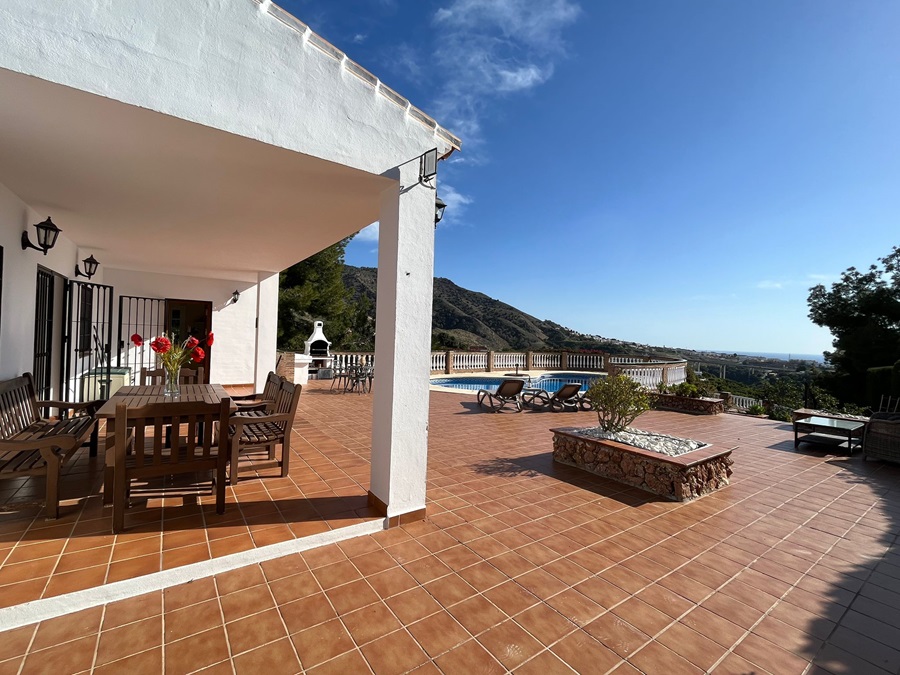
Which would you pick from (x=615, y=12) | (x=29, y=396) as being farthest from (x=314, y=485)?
(x=615, y=12)

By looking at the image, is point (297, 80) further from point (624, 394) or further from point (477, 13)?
point (477, 13)

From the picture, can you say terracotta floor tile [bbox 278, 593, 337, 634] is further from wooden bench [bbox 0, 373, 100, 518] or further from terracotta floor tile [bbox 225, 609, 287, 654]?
wooden bench [bbox 0, 373, 100, 518]

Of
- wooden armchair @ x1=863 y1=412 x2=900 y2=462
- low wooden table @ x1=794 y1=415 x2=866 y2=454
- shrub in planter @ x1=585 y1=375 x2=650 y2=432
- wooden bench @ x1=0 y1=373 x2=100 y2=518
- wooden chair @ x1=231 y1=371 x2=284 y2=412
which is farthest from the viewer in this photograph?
low wooden table @ x1=794 y1=415 x2=866 y2=454

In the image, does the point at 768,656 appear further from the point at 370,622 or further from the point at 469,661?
the point at 370,622

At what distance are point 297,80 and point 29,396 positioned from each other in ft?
13.5

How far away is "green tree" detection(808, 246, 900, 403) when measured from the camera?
16.3 meters

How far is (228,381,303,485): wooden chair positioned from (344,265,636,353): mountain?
96.5 feet

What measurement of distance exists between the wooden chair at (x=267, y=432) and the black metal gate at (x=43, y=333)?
287cm

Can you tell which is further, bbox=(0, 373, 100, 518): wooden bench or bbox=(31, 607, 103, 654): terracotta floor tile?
bbox=(0, 373, 100, 518): wooden bench

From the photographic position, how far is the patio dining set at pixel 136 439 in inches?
104

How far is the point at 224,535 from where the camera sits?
267 centimetres

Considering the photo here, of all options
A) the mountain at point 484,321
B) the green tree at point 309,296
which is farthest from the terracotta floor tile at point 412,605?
the mountain at point 484,321

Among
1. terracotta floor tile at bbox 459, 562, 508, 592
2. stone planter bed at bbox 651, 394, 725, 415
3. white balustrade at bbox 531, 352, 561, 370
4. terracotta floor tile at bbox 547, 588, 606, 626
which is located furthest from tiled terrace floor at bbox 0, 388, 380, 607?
white balustrade at bbox 531, 352, 561, 370

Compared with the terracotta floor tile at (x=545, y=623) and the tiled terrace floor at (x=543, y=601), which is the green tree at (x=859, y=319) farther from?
the terracotta floor tile at (x=545, y=623)
